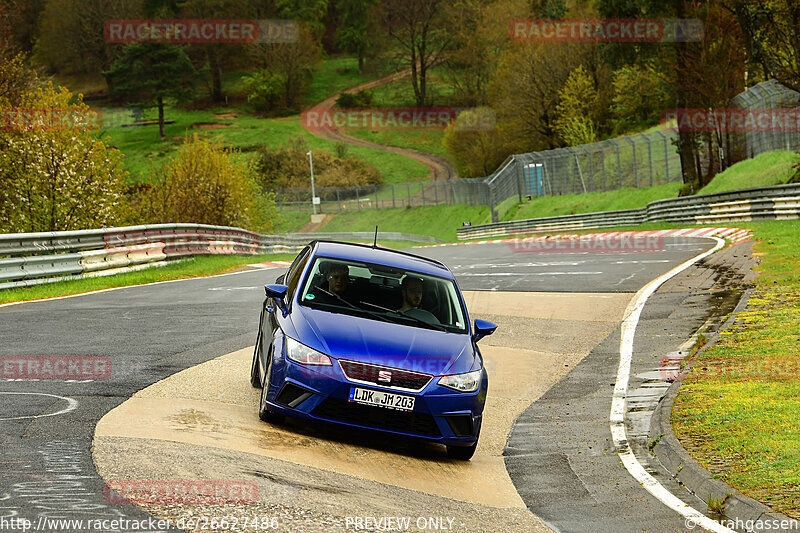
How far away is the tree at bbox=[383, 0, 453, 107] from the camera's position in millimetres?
132125

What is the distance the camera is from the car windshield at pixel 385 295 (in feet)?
28.4

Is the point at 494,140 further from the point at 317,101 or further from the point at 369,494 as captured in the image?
the point at 369,494

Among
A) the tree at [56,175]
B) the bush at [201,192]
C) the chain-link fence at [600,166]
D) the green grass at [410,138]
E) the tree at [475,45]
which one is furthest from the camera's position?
the green grass at [410,138]

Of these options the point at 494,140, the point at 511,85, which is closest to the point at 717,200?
the point at 511,85

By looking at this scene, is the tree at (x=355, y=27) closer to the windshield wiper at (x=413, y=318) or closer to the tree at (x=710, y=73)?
the tree at (x=710, y=73)

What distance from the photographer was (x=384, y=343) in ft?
26.0

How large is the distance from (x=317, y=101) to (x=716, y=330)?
135322 millimetres

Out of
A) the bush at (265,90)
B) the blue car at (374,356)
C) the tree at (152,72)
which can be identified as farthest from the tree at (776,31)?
the bush at (265,90)

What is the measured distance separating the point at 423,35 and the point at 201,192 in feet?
317

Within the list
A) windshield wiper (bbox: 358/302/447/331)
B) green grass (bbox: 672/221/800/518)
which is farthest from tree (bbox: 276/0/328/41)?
windshield wiper (bbox: 358/302/447/331)

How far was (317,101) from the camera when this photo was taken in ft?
477

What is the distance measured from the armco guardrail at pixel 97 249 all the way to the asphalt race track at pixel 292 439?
13.5 ft

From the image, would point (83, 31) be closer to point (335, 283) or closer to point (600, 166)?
point (600, 166)

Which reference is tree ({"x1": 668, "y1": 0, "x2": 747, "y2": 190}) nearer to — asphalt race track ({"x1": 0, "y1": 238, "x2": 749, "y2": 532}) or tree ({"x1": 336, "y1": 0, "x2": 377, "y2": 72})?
asphalt race track ({"x1": 0, "y1": 238, "x2": 749, "y2": 532})
